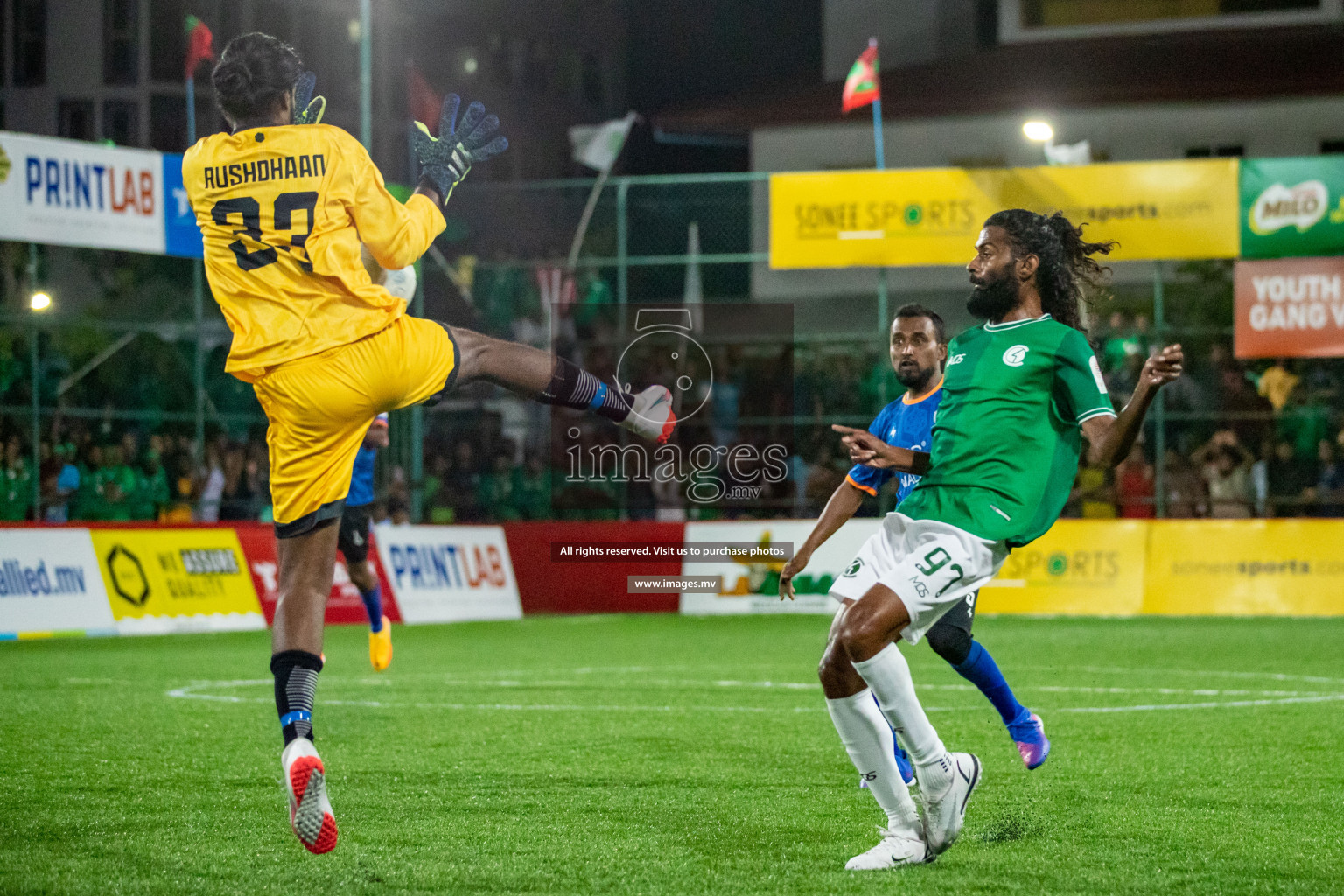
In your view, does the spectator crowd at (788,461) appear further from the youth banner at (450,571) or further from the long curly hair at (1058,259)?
the long curly hair at (1058,259)

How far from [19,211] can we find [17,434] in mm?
2755

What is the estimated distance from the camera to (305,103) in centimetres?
601

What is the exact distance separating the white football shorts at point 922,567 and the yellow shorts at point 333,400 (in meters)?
1.59

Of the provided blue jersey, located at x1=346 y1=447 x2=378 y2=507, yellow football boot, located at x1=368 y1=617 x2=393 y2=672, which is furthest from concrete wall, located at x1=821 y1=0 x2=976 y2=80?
yellow football boot, located at x1=368 y1=617 x2=393 y2=672

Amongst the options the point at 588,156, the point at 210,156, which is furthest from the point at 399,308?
the point at 588,156

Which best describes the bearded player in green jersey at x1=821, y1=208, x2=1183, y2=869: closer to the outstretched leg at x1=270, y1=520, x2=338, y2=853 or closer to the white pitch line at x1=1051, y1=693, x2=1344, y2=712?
the outstretched leg at x1=270, y1=520, x2=338, y2=853

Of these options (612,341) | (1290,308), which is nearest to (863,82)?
(612,341)

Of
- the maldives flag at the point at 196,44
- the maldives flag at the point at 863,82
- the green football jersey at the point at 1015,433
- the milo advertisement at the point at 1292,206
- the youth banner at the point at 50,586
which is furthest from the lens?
the maldives flag at the point at 863,82

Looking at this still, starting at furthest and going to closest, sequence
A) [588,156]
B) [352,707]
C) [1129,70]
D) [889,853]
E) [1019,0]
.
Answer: [1019,0]
[1129,70]
[588,156]
[352,707]
[889,853]

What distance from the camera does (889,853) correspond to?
5285 mm

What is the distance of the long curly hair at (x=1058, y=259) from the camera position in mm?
5586

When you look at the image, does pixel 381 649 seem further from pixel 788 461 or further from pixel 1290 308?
pixel 1290 308

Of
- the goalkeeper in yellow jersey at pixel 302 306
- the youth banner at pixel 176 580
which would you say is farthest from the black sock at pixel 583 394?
the youth banner at pixel 176 580

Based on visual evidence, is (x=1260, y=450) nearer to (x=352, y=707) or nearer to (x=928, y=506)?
(x=352, y=707)
